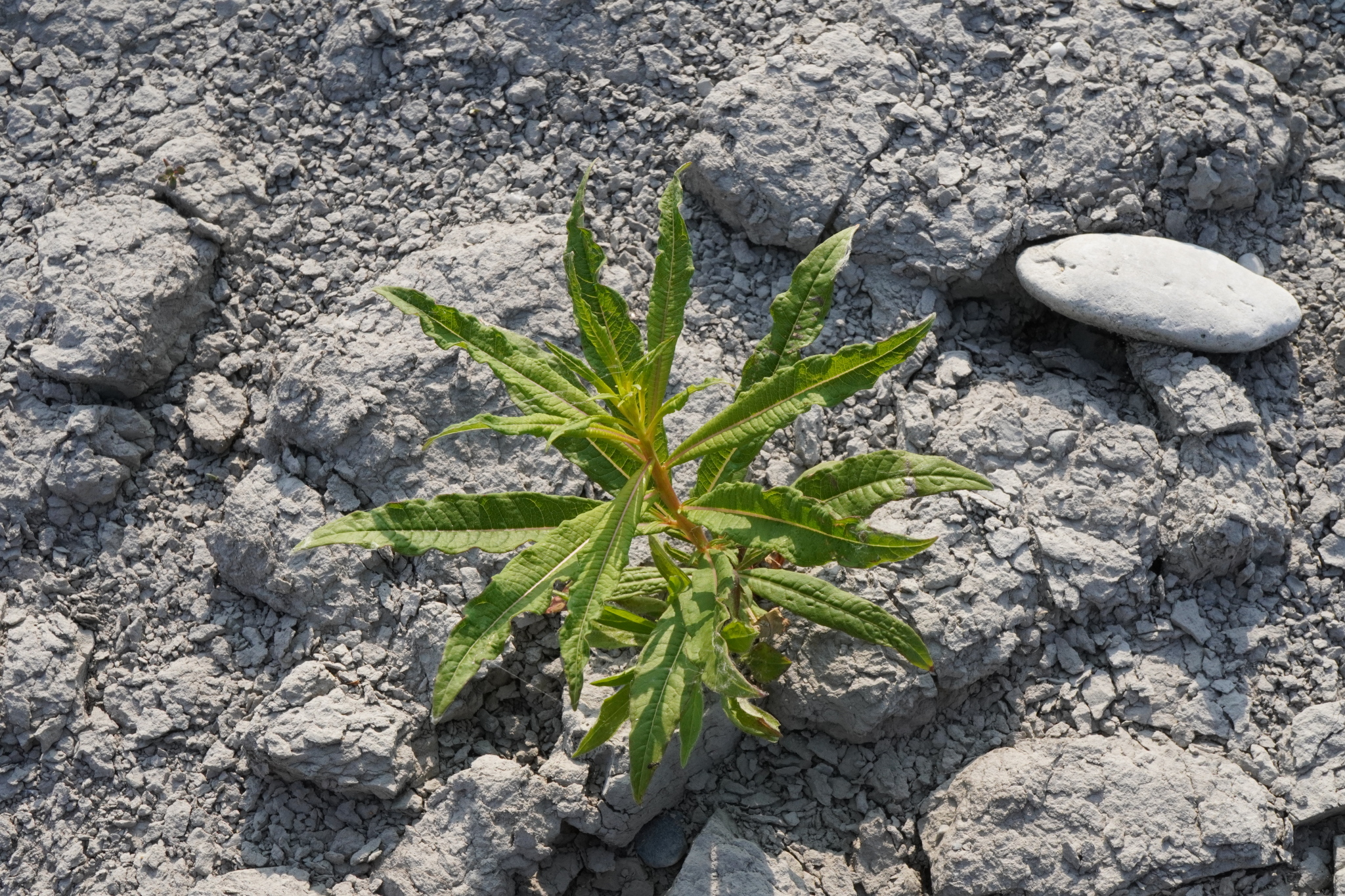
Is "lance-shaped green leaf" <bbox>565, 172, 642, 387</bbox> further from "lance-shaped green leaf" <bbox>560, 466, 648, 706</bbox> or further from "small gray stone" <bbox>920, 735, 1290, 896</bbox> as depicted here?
"small gray stone" <bbox>920, 735, 1290, 896</bbox>

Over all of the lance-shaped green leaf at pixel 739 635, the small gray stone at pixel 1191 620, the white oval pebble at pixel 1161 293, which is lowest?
the small gray stone at pixel 1191 620

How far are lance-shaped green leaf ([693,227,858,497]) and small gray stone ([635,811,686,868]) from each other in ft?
3.96

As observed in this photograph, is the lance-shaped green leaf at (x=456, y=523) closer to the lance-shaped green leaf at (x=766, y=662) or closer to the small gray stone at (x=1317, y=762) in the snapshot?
the lance-shaped green leaf at (x=766, y=662)

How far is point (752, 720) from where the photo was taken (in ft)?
9.89

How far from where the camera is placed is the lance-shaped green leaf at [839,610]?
283cm

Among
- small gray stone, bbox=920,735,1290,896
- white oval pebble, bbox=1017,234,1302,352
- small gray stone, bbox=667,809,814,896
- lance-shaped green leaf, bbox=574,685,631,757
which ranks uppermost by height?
white oval pebble, bbox=1017,234,1302,352

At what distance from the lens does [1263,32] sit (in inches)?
159

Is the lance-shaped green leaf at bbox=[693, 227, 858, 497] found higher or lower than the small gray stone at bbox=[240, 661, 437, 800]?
higher

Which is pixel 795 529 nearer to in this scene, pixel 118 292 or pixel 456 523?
pixel 456 523

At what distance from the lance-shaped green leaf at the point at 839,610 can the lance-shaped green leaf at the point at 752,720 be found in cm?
34

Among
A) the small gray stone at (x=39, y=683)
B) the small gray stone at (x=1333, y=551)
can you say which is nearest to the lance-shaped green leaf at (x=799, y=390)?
the small gray stone at (x=1333, y=551)

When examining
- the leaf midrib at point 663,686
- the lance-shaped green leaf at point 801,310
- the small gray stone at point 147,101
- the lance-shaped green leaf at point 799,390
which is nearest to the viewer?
the leaf midrib at point 663,686

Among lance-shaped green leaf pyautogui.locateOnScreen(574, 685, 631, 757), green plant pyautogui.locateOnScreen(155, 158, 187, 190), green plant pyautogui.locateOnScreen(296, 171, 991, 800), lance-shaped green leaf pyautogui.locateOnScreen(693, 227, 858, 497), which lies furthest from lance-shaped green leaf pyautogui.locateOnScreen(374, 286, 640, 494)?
green plant pyautogui.locateOnScreen(155, 158, 187, 190)

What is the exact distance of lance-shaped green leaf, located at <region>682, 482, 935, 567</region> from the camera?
107 inches
